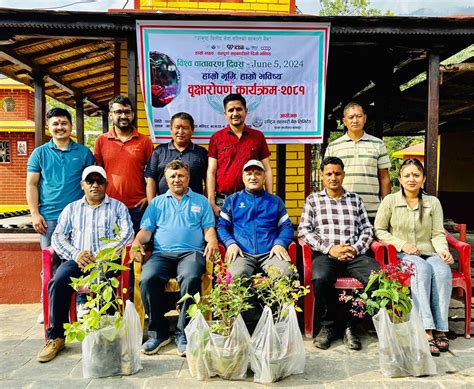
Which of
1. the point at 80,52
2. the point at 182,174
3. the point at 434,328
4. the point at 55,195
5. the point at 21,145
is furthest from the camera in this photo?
the point at 21,145

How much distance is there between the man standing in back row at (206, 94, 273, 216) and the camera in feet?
13.6

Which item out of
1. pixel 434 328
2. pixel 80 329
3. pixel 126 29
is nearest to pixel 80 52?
pixel 126 29

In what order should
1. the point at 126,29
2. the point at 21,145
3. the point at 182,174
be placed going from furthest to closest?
1. the point at 21,145
2. the point at 126,29
3. the point at 182,174

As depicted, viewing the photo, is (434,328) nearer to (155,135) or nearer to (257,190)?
(257,190)

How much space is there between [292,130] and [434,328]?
7.83ft

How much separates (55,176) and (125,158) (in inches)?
26.1

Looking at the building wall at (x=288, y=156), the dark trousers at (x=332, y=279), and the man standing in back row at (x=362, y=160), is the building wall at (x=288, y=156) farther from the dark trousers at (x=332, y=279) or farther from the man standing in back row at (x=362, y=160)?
the dark trousers at (x=332, y=279)

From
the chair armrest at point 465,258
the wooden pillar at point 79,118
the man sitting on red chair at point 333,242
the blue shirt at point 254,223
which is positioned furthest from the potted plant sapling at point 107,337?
the wooden pillar at point 79,118

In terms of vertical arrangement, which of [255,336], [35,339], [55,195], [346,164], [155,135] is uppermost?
[155,135]

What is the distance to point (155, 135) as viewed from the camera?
15.3 ft

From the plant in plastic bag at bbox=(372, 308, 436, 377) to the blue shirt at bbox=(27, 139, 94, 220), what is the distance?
2929mm

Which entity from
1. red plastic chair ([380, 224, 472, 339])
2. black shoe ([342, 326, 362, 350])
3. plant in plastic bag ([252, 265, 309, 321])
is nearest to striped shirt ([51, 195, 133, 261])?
plant in plastic bag ([252, 265, 309, 321])

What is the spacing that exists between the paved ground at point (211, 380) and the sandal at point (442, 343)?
0.16ft

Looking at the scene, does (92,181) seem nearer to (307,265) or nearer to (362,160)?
(307,265)
